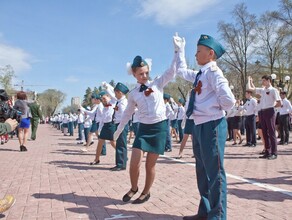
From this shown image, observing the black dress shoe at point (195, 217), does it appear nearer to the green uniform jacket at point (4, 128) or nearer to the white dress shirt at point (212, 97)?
the white dress shirt at point (212, 97)

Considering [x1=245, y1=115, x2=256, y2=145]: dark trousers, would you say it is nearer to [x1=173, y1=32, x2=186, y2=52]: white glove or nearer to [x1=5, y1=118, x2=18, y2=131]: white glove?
[x1=173, y1=32, x2=186, y2=52]: white glove

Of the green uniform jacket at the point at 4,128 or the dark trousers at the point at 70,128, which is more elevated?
the green uniform jacket at the point at 4,128

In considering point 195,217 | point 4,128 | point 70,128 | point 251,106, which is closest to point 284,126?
point 251,106

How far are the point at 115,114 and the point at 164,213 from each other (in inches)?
166

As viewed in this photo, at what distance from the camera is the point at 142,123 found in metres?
4.62

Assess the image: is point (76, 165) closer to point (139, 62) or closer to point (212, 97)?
point (139, 62)

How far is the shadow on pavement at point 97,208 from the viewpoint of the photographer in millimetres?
3998

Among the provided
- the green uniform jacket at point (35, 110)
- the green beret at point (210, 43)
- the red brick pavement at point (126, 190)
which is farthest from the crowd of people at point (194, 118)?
the green uniform jacket at point (35, 110)

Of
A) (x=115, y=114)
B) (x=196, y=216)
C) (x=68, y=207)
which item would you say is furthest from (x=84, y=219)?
(x=115, y=114)

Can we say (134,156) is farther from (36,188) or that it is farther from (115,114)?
(115,114)

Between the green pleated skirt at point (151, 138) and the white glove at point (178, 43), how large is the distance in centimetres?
105

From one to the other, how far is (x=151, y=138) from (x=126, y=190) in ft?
4.31

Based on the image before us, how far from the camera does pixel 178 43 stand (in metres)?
4.20

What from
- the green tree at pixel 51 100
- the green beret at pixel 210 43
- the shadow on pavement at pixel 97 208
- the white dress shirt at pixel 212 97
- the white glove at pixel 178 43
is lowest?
the shadow on pavement at pixel 97 208
